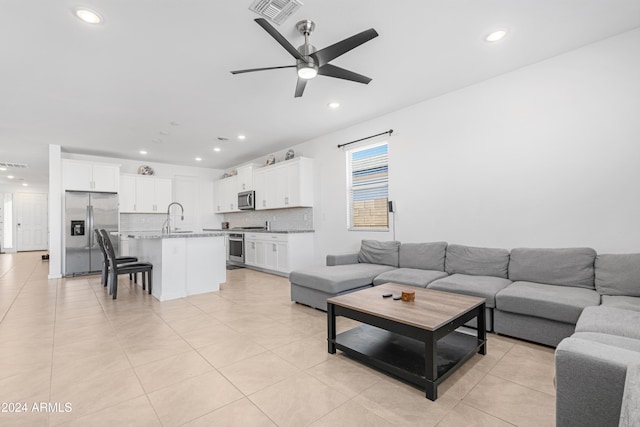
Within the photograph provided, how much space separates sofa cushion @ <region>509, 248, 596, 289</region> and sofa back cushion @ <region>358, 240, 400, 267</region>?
1.42 metres

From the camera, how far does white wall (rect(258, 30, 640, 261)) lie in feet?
9.21

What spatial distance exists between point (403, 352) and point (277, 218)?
512 centimetres

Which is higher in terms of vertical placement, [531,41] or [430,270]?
[531,41]

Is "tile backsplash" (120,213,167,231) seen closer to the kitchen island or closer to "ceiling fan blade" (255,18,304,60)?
the kitchen island

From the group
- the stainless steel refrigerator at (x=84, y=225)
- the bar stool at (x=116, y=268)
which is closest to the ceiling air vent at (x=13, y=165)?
the stainless steel refrigerator at (x=84, y=225)

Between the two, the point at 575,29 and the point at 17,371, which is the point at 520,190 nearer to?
the point at 575,29

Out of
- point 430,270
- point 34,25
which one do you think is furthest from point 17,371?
point 430,270

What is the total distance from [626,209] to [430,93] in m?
2.43

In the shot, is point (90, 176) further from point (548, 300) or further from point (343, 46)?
point (548, 300)

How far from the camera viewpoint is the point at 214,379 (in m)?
2.07

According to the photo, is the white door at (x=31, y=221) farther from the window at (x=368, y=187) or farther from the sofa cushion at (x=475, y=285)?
the sofa cushion at (x=475, y=285)

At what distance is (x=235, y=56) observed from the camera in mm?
2971

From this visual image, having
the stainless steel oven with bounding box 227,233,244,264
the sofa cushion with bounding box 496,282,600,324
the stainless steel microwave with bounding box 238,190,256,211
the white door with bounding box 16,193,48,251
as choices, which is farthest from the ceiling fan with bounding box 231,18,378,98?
the white door with bounding box 16,193,48,251

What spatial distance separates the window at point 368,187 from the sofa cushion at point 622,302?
266 centimetres
